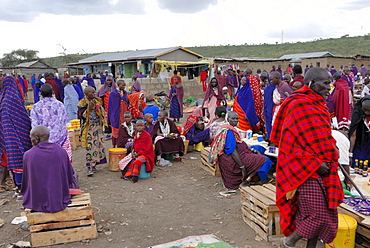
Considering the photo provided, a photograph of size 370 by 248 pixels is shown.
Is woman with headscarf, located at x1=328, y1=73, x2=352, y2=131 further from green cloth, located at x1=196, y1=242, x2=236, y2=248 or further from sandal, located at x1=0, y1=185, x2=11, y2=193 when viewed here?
sandal, located at x1=0, y1=185, x2=11, y2=193

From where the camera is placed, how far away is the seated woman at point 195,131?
26.7ft

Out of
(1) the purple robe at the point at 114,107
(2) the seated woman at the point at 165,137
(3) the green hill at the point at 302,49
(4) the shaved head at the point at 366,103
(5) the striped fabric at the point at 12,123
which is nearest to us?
(4) the shaved head at the point at 366,103

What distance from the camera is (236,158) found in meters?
5.35

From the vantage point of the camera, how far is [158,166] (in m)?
7.31

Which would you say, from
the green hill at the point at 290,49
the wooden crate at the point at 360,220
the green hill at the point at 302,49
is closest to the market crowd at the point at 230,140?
the wooden crate at the point at 360,220

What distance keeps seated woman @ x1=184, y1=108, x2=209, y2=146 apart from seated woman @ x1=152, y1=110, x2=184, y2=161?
2.24 ft

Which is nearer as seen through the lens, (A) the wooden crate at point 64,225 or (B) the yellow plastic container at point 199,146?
(A) the wooden crate at point 64,225

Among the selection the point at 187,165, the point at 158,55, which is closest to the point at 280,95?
the point at 187,165

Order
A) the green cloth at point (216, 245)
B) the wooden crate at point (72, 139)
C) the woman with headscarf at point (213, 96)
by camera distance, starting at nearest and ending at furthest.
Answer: the green cloth at point (216, 245) < the wooden crate at point (72, 139) < the woman with headscarf at point (213, 96)

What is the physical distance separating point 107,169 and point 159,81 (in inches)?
403

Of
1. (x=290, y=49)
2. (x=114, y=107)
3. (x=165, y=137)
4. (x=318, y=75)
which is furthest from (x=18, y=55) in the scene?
(x=318, y=75)

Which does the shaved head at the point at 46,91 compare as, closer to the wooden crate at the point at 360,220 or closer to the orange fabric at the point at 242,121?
the wooden crate at the point at 360,220

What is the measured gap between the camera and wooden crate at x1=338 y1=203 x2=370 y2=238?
3.24 metres

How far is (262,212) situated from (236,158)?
5.03 feet
